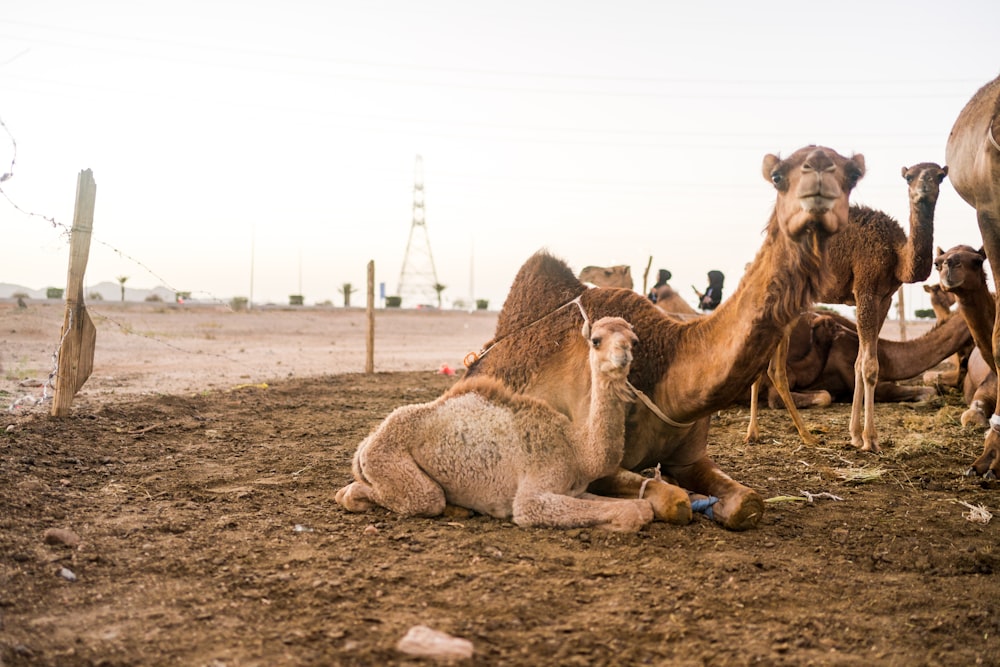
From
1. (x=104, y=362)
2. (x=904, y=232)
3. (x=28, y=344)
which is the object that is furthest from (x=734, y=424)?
(x=28, y=344)

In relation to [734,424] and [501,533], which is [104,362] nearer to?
[734,424]

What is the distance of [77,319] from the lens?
804 cm

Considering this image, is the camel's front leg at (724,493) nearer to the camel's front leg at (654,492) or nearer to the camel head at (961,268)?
the camel's front leg at (654,492)

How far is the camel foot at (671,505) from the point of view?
15.2 feet

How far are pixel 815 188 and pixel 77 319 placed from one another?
7197 millimetres

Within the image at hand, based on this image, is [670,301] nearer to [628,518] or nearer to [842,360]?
[842,360]

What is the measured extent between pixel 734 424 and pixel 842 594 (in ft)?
20.8

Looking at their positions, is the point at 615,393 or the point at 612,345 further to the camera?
the point at 615,393

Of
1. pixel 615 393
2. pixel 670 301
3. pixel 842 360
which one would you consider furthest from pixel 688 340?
pixel 842 360

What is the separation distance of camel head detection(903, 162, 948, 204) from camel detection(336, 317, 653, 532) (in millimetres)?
4134

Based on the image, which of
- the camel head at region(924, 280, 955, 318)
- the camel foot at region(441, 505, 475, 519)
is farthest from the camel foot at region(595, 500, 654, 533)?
the camel head at region(924, 280, 955, 318)

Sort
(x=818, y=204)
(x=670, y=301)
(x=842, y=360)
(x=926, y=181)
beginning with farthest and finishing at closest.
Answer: (x=842, y=360), (x=670, y=301), (x=926, y=181), (x=818, y=204)

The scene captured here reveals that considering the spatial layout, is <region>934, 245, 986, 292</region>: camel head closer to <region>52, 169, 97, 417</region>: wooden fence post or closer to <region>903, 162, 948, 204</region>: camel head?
<region>903, 162, 948, 204</region>: camel head

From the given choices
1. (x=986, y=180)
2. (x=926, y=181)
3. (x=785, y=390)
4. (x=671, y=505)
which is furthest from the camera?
(x=785, y=390)
